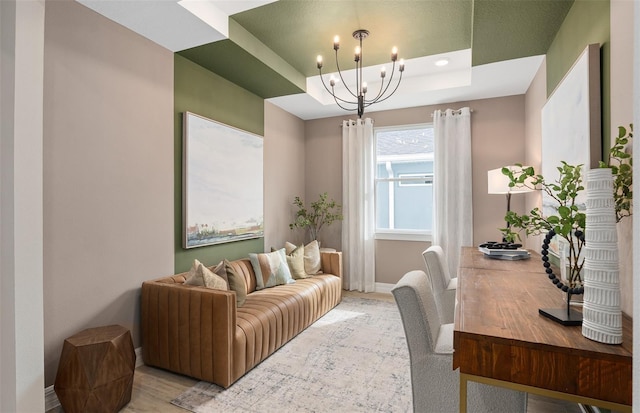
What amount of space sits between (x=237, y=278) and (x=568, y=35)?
3.10 m

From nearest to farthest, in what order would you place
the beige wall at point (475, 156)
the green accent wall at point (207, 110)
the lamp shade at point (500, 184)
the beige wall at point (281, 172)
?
the green accent wall at point (207, 110)
the lamp shade at point (500, 184)
the beige wall at point (475, 156)
the beige wall at point (281, 172)

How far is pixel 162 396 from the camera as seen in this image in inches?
87.6

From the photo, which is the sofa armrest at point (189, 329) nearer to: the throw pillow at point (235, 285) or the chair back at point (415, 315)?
the throw pillow at point (235, 285)

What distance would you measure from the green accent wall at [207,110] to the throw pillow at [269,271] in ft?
1.02

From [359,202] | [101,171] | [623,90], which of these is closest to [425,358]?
[623,90]

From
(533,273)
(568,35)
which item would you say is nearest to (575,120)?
(568,35)

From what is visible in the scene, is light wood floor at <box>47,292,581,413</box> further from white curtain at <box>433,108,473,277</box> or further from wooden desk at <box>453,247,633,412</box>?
white curtain at <box>433,108,473,277</box>

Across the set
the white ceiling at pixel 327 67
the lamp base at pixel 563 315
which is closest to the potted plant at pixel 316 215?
the white ceiling at pixel 327 67

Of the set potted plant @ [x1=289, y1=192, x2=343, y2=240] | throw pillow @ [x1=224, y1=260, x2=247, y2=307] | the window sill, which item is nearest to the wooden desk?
throw pillow @ [x1=224, y1=260, x2=247, y2=307]

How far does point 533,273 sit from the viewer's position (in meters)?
2.11

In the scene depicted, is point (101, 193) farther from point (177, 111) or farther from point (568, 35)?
point (568, 35)

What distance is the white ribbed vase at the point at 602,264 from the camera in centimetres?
104

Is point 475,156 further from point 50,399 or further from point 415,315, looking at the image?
point 50,399

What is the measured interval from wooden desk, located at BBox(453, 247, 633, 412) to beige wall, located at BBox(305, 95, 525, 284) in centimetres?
300
